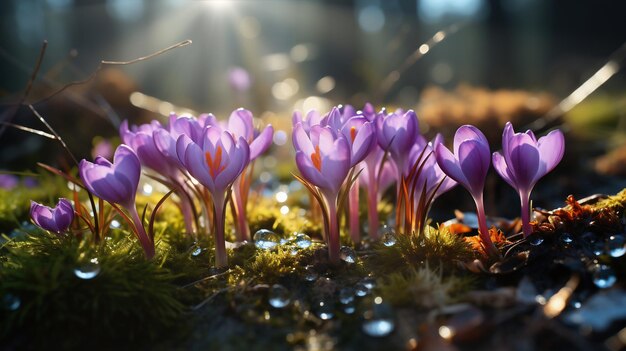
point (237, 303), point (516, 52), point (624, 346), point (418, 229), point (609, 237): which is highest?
point (516, 52)

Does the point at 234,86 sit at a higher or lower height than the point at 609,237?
higher

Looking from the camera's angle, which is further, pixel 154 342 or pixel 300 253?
pixel 300 253

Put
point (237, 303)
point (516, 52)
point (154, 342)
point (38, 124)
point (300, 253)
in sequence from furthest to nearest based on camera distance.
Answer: point (516, 52) < point (38, 124) < point (300, 253) < point (237, 303) < point (154, 342)

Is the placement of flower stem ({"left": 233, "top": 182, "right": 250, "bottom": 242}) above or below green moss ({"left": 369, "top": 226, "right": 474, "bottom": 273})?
above

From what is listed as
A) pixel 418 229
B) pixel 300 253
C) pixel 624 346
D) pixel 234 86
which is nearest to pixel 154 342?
pixel 300 253

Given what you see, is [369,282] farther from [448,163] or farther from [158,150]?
[158,150]

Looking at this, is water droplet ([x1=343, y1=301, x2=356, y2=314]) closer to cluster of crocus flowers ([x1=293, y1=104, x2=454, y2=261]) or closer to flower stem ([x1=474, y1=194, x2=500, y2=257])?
cluster of crocus flowers ([x1=293, y1=104, x2=454, y2=261])

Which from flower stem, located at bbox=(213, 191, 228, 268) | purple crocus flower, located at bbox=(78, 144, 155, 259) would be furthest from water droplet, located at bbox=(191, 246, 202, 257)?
purple crocus flower, located at bbox=(78, 144, 155, 259)

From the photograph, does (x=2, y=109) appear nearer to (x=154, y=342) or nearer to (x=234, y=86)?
(x=234, y=86)
